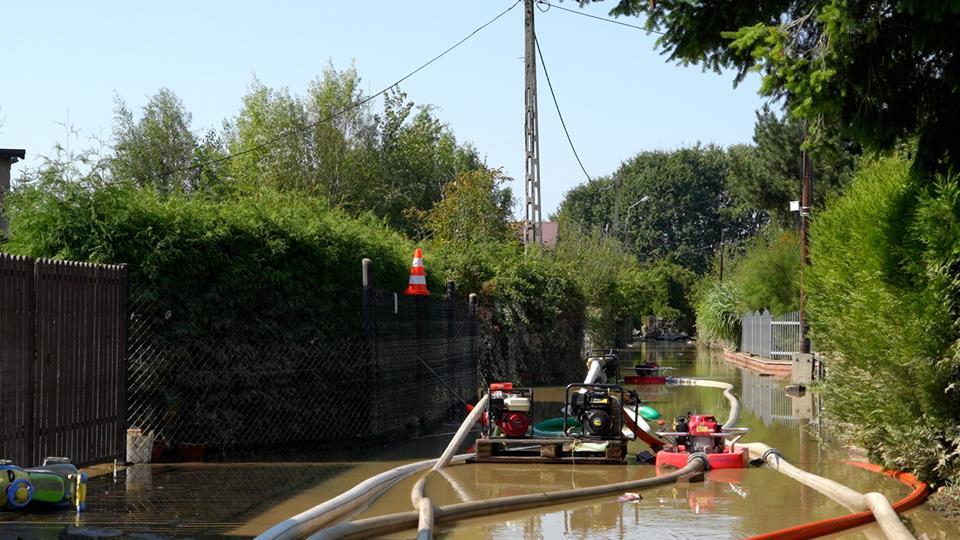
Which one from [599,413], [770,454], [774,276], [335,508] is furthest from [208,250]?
[774,276]

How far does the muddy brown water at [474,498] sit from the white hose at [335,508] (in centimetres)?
14

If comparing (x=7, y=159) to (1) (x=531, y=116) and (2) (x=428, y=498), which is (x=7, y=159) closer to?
(1) (x=531, y=116)

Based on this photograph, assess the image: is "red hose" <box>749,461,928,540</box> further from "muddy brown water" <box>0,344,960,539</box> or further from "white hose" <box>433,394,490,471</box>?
"white hose" <box>433,394,490,471</box>

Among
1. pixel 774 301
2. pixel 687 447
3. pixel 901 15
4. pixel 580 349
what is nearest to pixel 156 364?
pixel 687 447

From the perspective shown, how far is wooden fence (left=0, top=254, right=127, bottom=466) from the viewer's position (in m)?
10.4

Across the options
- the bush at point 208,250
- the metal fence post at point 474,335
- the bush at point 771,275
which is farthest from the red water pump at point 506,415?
the bush at point 771,275

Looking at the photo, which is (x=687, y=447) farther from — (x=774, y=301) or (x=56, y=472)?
(x=774, y=301)

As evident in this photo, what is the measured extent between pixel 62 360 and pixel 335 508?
139 inches

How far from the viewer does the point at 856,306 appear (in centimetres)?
1216

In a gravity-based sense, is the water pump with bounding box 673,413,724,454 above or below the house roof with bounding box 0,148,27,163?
below

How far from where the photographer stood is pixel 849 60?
10.2 meters

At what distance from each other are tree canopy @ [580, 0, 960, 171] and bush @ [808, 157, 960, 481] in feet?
2.01

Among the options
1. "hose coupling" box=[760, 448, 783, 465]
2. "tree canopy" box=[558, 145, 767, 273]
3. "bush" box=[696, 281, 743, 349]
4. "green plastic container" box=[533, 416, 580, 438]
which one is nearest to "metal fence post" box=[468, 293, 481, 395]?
"green plastic container" box=[533, 416, 580, 438]

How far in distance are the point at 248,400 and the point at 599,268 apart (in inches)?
1187
